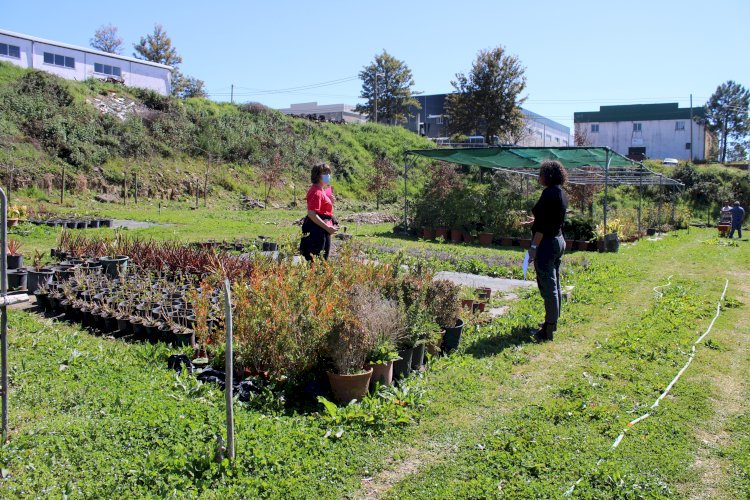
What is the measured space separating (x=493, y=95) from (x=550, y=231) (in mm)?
34206

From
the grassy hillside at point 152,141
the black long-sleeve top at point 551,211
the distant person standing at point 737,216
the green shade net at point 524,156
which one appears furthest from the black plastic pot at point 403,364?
the grassy hillside at point 152,141

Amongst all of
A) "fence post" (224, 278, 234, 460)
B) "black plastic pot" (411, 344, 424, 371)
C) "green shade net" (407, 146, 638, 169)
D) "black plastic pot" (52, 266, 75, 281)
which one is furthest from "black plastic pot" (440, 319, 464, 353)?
"green shade net" (407, 146, 638, 169)

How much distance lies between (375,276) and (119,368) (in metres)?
2.39

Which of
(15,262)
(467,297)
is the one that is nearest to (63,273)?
(15,262)

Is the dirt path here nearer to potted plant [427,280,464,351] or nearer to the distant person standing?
potted plant [427,280,464,351]

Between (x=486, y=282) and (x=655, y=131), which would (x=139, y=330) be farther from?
(x=655, y=131)

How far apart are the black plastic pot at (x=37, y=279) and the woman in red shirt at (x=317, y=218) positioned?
3107 millimetres

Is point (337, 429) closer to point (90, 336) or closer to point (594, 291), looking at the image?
point (90, 336)

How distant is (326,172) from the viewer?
6.64m

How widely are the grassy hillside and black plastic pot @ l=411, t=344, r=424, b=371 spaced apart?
2114cm

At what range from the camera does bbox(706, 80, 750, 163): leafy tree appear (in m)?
63.0

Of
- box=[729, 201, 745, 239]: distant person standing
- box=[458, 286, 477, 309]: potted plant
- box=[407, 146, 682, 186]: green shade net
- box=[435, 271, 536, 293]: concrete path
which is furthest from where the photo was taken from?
box=[729, 201, 745, 239]: distant person standing

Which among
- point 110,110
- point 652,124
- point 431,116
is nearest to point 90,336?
point 110,110

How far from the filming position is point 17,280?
7.48 meters
